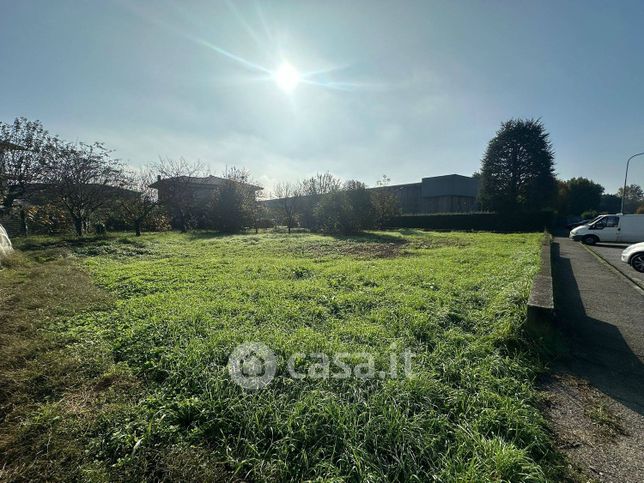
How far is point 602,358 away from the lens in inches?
118

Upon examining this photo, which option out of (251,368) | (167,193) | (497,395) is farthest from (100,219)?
(497,395)

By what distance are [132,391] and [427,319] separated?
3.32 meters

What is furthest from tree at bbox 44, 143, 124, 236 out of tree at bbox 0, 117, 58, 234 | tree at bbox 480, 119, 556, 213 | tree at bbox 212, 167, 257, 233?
tree at bbox 480, 119, 556, 213

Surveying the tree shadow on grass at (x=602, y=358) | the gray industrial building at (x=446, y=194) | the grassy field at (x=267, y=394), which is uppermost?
the gray industrial building at (x=446, y=194)

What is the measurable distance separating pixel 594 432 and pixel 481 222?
29009 mm

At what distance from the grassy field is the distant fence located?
2589 cm

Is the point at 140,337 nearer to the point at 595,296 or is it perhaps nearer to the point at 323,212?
the point at 595,296

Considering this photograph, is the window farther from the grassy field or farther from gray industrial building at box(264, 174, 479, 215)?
gray industrial building at box(264, 174, 479, 215)

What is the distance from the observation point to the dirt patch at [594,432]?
1.64 metres

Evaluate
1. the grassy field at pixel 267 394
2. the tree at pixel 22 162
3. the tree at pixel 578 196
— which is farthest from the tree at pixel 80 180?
the tree at pixel 578 196

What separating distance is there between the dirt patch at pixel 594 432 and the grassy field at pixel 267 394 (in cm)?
15

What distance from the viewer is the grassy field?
161 cm

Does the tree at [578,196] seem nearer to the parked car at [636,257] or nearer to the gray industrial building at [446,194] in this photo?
the gray industrial building at [446,194]

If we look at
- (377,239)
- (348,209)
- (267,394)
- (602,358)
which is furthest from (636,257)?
(348,209)
